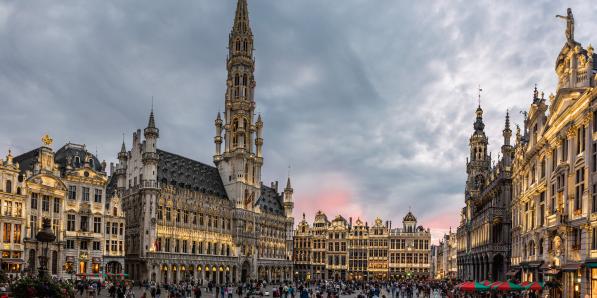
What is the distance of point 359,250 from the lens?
154m

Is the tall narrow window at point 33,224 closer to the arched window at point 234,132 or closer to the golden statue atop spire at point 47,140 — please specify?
the golden statue atop spire at point 47,140

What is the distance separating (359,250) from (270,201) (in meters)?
33.6

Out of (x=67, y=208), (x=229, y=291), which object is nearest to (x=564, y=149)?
(x=229, y=291)

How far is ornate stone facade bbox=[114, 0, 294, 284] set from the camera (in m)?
90.9

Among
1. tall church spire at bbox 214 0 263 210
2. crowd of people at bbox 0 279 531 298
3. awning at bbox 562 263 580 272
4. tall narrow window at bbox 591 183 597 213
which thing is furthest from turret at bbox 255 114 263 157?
tall narrow window at bbox 591 183 597 213

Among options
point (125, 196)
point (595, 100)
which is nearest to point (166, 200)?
point (125, 196)

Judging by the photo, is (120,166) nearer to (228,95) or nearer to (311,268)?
(228,95)

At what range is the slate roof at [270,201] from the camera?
128000mm

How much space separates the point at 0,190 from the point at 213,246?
47044 mm

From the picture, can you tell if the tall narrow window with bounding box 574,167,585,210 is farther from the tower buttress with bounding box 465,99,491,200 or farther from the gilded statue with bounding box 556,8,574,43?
the tower buttress with bounding box 465,99,491,200

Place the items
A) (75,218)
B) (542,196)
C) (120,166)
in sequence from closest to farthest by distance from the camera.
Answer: (542,196)
(75,218)
(120,166)

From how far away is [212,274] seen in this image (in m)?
104

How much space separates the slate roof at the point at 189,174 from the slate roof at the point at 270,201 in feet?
46.2

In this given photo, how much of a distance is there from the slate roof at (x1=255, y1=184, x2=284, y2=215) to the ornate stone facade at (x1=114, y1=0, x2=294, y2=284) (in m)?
0.31
